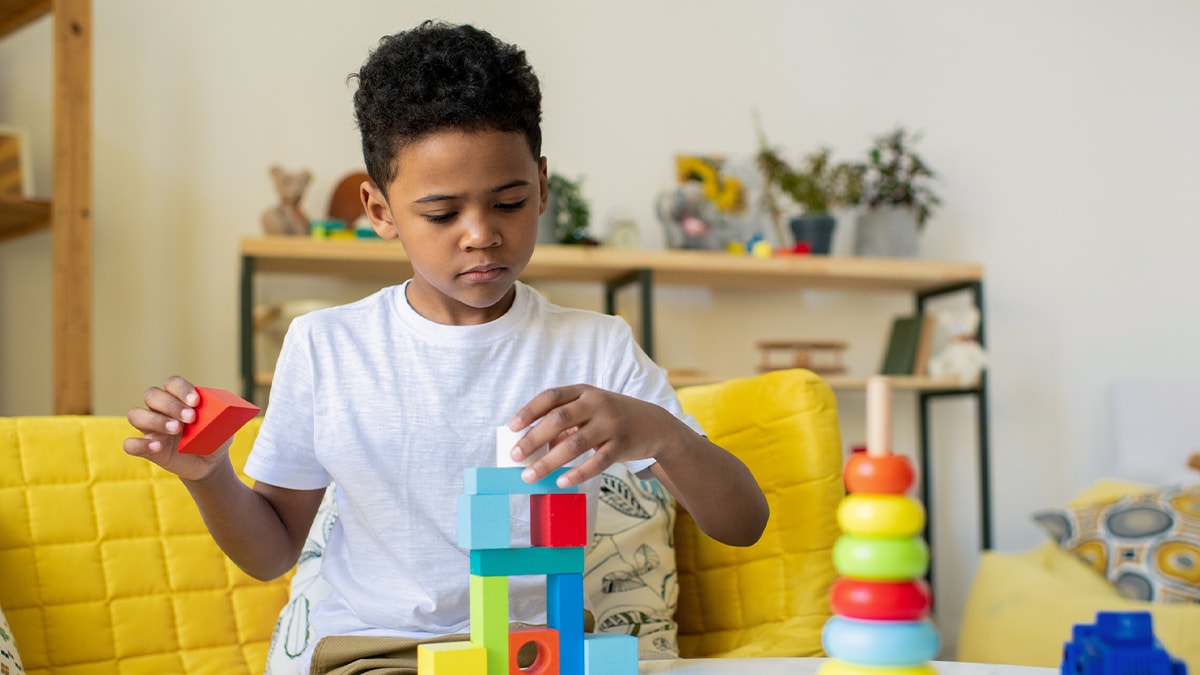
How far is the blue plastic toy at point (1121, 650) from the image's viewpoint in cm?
56

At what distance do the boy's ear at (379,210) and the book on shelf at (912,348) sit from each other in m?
2.12

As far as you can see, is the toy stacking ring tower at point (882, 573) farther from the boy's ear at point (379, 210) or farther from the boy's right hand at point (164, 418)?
the boy's ear at point (379, 210)

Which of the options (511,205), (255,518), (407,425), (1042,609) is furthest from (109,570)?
(1042,609)

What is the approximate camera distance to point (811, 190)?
2.89 metres

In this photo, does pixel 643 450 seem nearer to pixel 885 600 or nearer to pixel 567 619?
pixel 567 619

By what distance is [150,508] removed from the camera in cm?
136

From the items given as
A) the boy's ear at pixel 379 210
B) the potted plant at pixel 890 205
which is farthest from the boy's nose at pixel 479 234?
the potted plant at pixel 890 205

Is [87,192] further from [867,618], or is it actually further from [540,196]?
[867,618]

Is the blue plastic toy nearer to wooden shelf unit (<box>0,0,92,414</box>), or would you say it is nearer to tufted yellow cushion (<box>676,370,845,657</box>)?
tufted yellow cushion (<box>676,370,845,657</box>)

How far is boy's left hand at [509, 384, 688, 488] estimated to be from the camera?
0.73 metres

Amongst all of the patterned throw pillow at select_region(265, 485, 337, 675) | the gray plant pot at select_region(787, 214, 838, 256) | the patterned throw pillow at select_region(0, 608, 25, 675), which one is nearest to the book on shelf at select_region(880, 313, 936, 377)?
the gray plant pot at select_region(787, 214, 838, 256)

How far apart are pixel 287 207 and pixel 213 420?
1769 mm

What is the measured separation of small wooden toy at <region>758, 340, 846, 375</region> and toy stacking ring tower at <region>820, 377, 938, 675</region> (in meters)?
2.23

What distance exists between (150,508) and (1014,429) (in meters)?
2.69
